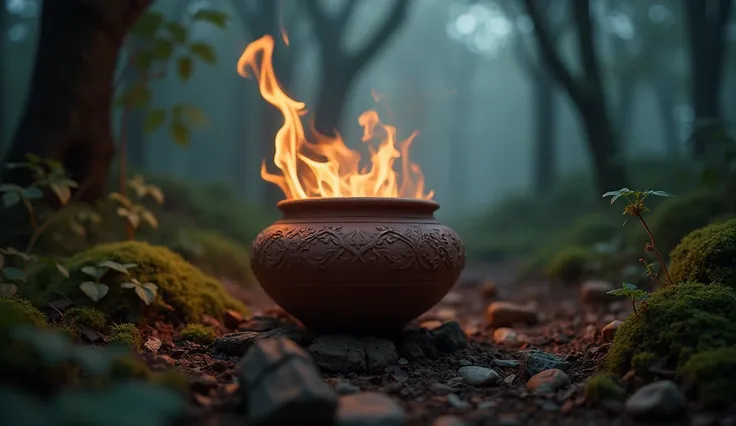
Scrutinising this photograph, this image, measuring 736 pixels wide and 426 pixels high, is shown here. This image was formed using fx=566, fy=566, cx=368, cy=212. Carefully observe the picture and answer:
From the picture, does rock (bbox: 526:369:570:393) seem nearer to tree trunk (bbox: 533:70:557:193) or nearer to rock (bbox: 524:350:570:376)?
rock (bbox: 524:350:570:376)

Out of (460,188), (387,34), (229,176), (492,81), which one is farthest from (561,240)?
(492,81)

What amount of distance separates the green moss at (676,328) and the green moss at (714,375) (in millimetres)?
104

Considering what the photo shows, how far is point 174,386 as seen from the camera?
197 cm

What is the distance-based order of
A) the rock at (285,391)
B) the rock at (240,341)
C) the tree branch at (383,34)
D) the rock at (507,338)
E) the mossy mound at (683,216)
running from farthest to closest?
the tree branch at (383,34)
the mossy mound at (683,216)
the rock at (507,338)
the rock at (240,341)
the rock at (285,391)

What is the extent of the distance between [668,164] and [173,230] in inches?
419

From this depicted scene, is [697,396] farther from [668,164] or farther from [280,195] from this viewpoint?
[668,164]

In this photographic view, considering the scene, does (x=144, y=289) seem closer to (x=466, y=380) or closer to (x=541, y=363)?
(x=466, y=380)

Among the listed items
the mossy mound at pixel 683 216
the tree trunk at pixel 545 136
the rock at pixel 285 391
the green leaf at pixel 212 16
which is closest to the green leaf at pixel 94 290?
the rock at pixel 285 391

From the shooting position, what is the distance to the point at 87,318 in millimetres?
3053

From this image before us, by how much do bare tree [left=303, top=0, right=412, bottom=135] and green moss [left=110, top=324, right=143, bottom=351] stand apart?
7.01 m

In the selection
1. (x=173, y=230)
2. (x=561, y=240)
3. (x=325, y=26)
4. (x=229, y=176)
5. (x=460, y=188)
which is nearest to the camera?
(x=173, y=230)

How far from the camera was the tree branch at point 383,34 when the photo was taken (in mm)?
9680

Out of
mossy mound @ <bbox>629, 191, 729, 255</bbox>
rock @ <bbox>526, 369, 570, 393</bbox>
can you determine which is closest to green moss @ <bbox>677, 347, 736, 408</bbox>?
rock @ <bbox>526, 369, 570, 393</bbox>

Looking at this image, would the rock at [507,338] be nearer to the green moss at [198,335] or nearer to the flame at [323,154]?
the flame at [323,154]
